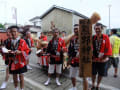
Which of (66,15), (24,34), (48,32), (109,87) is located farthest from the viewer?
(48,32)

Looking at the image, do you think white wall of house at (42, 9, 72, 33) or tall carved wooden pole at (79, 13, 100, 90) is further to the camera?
white wall of house at (42, 9, 72, 33)

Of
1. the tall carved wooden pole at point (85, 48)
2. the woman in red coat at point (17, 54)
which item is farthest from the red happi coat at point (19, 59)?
the tall carved wooden pole at point (85, 48)

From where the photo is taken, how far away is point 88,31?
1709mm

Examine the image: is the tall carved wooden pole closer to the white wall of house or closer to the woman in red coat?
the woman in red coat

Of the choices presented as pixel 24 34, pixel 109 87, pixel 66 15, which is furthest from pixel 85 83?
pixel 66 15

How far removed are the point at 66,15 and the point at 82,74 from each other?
10800 millimetres

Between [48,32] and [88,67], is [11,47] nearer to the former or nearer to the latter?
[88,67]

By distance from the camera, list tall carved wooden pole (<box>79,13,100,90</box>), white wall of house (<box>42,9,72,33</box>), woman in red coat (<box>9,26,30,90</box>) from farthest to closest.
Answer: white wall of house (<box>42,9,72,33</box>) < woman in red coat (<box>9,26,30,90</box>) < tall carved wooden pole (<box>79,13,100,90</box>)

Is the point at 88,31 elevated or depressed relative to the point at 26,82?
elevated

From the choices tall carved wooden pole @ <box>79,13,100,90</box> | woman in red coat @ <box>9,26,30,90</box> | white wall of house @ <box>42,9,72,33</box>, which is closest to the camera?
tall carved wooden pole @ <box>79,13,100,90</box>

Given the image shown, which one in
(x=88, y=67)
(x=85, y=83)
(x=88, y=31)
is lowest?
(x=85, y=83)

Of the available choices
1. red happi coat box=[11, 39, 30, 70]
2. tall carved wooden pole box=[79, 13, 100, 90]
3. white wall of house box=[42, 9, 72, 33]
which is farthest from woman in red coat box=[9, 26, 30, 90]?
white wall of house box=[42, 9, 72, 33]

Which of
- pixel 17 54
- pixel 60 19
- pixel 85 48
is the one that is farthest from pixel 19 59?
pixel 60 19

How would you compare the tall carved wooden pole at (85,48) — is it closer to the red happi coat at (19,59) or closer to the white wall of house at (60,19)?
the red happi coat at (19,59)
